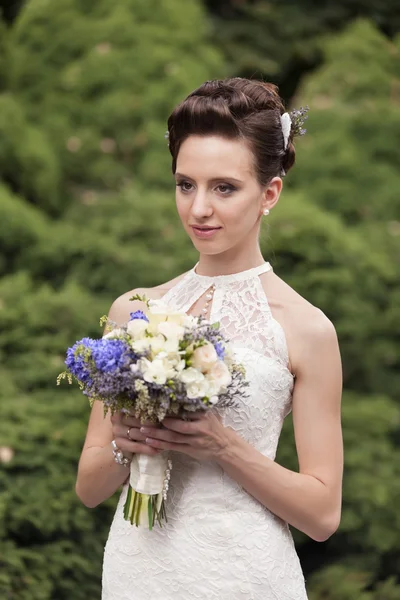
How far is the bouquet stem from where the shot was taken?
2.87m

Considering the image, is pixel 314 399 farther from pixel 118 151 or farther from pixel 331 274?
pixel 118 151

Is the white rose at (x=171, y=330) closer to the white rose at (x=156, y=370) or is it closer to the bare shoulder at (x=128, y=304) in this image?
the white rose at (x=156, y=370)

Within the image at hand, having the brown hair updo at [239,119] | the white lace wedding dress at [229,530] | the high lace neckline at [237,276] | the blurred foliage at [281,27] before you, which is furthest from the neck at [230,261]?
the blurred foliage at [281,27]

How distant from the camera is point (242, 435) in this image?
3.01m

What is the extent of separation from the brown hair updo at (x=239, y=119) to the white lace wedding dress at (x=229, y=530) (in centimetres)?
47

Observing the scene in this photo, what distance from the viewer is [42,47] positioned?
8.00 metres

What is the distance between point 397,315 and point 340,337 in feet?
1.43

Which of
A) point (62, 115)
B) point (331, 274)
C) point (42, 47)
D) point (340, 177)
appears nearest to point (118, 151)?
point (62, 115)

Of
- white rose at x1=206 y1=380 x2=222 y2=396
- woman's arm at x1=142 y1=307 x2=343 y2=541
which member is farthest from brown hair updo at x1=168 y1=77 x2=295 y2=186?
white rose at x1=206 y1=380 x2=222 y2=396

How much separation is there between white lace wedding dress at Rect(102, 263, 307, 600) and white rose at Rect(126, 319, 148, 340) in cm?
39

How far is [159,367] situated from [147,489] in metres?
0.49

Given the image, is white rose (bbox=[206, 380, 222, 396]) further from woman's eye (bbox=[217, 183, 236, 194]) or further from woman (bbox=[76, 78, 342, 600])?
woman's eye (bbox=[217, 183, 236, 194])

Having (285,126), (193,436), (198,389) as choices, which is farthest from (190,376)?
(285,126)

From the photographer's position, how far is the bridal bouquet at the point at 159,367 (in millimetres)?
2586
